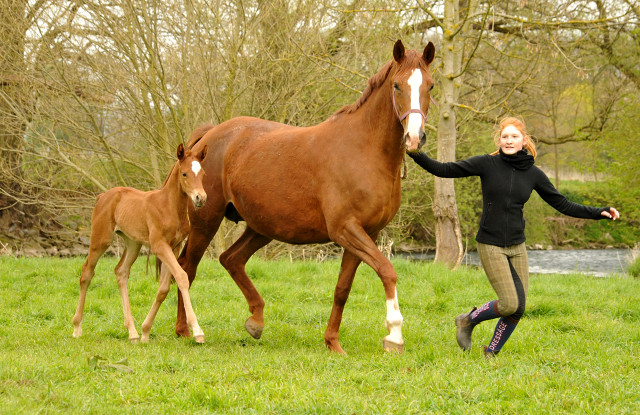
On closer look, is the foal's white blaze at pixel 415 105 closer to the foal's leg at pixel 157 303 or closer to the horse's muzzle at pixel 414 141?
the horse's muzzle at pixel 414 141

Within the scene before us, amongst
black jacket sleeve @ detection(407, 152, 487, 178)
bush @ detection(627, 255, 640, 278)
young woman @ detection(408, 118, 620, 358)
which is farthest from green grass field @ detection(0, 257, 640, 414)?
bush @ detection(627, 255, 640, 278)

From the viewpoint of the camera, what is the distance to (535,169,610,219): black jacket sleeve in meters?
4.56

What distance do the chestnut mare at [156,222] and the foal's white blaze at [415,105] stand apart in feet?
6.00

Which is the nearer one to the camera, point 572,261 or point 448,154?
point 448,154

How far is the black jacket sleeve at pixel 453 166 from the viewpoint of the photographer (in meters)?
4.67

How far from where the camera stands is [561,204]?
15.3ft

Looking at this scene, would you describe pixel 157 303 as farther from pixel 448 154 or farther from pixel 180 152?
pixel 448 154

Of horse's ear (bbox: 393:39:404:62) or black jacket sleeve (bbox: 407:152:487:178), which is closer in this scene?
horse's ear (bbox: 393:39:404:62)

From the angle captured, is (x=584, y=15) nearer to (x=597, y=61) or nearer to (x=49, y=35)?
(x=597, y=61)

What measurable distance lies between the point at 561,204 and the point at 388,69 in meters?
1.78

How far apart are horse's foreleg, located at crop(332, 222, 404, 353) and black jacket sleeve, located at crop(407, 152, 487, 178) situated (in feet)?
2.43

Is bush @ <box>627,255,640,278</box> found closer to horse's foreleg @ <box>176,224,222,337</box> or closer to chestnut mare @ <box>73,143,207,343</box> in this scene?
horse's foreleg @ <box>176,224,222,337</box>

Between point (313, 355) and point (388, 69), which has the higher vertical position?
point (388, 69)

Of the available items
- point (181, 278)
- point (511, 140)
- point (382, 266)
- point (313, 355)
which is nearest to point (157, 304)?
point (181, 278)
